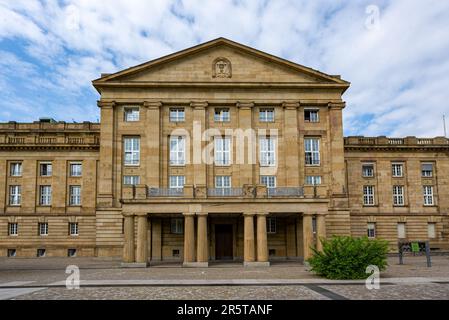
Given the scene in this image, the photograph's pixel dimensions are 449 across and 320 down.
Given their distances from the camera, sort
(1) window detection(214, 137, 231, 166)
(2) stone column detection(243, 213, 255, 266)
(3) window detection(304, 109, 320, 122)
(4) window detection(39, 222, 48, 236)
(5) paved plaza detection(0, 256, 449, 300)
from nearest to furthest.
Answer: (5) paved plaza detection(0, 256, 449, 300) → (2) stone column detection(243, 213, 255, 266) → (1) window detection(214, 137, 231, 166) → (3) window detection(304, 109, 320, 122) → (4) window detection(39, 222, 48, 236)

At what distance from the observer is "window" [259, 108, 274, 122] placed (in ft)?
137

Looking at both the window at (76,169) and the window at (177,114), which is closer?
the window at (177,114)

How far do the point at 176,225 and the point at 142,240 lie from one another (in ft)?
27.6

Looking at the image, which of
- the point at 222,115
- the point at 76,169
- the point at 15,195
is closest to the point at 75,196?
the point at 76,169

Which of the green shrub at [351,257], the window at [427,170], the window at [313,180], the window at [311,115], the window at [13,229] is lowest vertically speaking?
the green shrub at [351,257]

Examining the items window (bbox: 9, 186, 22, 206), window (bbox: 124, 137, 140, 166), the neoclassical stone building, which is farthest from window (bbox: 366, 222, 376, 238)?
window (bbox: 9, 186, 22, 206)

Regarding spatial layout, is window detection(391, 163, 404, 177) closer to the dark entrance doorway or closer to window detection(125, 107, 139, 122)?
the dark entrance doorway

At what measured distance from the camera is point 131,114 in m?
41.5

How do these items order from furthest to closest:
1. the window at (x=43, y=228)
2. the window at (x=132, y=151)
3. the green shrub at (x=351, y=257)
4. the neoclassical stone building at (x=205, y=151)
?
the window at (x=43, y=228) < the window at (x=132, y=151) < the neoclassical stone building at (x=205, y=151) < the green shrub at (x=351, y=257)

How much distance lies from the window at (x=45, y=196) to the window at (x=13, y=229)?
3277 mm

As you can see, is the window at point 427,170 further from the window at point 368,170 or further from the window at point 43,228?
the window at point 43,228

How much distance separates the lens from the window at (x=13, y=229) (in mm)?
45312

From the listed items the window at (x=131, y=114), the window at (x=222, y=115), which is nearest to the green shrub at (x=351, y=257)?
the window at (x=222, y=115)

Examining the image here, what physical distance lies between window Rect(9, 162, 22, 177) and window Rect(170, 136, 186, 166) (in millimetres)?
17739
